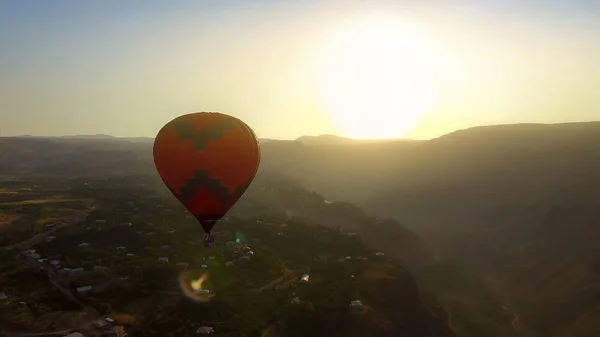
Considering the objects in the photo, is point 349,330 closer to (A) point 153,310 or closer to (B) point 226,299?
(B) point 226,299

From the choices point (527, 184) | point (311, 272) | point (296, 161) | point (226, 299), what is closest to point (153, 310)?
point (226, 299)

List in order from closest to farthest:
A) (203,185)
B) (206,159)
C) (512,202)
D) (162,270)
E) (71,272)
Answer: (206,159), (203,185), (71,272), (162,270), (512,202)

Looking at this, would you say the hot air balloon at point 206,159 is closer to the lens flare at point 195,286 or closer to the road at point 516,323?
the lens flare at point 195,286

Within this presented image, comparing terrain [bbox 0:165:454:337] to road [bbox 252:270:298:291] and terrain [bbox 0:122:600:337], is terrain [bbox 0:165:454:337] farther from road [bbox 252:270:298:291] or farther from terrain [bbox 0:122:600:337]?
terrain [bbox 0:122:600:337]

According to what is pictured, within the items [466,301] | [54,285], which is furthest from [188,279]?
[466,301]

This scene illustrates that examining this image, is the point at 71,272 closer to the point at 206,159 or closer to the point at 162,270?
the point at 162,270

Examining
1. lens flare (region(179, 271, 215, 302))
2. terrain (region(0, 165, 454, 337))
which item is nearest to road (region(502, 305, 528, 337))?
terrain (region(0, 165, 454, 337))
